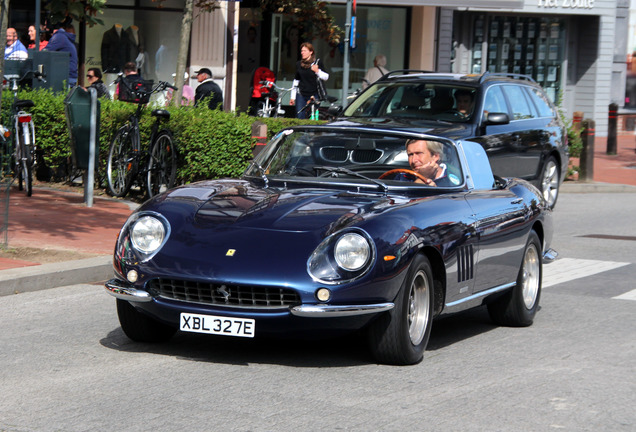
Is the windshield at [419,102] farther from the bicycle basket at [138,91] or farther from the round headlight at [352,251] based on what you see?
the round headlight at [352,251]

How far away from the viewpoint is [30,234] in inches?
423

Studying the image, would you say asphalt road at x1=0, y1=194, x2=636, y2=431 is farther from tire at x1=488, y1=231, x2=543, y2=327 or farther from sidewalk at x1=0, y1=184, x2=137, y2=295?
sidewalk at x1=0, y1=184, x2=137, y2=295

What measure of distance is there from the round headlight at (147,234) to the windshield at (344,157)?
1136mm

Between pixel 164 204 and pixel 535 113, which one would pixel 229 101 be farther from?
pixel 164 204

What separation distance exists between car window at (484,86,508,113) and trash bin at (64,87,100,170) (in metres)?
4.60

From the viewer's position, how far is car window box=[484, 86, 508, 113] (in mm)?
13645

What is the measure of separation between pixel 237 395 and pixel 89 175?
7694 mm

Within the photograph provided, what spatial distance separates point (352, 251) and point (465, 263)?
1148mm

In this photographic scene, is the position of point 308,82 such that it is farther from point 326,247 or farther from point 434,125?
point 326,247

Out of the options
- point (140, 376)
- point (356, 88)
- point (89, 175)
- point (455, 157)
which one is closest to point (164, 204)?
point (140, 376)

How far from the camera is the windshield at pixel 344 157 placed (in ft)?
25.4

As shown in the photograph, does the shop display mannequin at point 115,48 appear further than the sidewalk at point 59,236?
Yes

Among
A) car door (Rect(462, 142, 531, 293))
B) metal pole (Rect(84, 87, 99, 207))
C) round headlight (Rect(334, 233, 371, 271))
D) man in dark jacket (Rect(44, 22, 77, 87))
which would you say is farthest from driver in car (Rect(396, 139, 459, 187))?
man in dark jacket (Rect(44, 22, 77, 87))

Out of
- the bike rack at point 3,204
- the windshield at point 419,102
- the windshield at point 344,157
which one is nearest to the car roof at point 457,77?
the windshield at point 419,102
